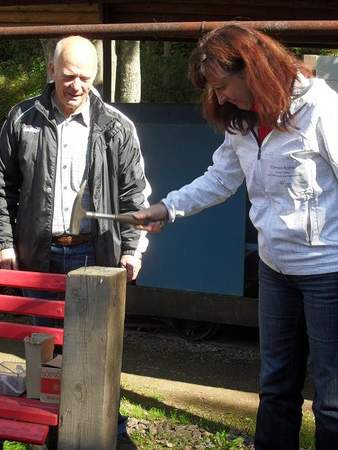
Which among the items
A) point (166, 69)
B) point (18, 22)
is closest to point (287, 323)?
point (18, 22)

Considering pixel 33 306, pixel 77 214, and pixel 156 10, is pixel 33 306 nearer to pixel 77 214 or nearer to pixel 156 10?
pixel 77 214

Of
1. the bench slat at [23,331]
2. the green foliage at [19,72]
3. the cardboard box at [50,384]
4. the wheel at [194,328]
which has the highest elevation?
the green foliage at [19,72]

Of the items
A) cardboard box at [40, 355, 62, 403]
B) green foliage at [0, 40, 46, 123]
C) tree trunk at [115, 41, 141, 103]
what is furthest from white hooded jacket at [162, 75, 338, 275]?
green foliage at [0, 40, 46, 123]

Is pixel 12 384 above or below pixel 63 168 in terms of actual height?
below

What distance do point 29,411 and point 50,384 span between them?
0.48 ft

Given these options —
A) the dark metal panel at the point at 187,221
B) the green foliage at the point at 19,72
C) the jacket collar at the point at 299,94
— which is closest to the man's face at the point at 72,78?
the jacket collar at the point at 299,94

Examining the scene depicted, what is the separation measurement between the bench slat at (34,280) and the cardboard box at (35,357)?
197 millimetres

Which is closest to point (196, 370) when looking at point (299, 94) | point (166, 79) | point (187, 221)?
point (187, 221)

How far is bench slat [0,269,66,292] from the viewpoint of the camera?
10.00 feet

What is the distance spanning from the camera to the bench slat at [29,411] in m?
2.79

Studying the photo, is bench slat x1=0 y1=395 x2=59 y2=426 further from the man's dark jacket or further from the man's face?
the man's face

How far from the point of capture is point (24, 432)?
274 centimetres

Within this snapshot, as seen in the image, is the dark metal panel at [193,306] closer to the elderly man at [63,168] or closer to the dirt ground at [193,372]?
the dirt ground at [193,372]

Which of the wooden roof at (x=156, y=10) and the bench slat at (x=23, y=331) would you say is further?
the wooden roof at (x=156, y=10)
